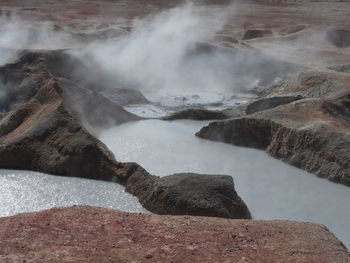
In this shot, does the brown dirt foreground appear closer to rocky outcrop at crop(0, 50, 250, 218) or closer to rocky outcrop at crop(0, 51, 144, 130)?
rocky outcrop at crop(0, 50, 250, 218)

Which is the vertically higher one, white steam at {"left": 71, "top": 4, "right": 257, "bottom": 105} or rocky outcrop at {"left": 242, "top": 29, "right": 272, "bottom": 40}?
white steam at {"left": 71, "top": 4, "right": 257, "bottom": 105}

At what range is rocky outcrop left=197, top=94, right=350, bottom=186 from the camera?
24.9ft

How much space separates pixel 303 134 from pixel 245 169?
1.06 meters

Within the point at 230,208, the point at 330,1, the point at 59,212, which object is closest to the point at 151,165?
the point at 230,208

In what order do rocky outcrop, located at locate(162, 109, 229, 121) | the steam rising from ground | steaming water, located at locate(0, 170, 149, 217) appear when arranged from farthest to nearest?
the steam rising from ground, rocky outcrop, located at locate(162, 109, 229, 121), steaming water, located at locate(0, 170, 149, 217)

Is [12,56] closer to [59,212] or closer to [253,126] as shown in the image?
[253,126]

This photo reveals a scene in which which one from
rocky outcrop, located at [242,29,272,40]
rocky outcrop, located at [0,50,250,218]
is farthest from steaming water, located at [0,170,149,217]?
rocky outcrop, located at [242,29,272,40]

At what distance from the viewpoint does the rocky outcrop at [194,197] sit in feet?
20.2

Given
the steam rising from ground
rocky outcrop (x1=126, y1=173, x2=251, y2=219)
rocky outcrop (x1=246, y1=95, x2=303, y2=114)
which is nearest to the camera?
rocky outcrop (x1=126, y1=173, x2=251, y2=219)

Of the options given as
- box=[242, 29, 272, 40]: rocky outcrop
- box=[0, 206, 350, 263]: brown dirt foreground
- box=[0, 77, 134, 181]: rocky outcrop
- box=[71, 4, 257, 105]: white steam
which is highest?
box=[0, 206, 350, 263]: brown dirt foreground

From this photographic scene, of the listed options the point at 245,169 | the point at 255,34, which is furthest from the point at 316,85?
the point at 255,34

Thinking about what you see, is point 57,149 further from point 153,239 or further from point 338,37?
point 338,37

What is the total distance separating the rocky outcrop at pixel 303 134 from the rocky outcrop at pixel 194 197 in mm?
1763

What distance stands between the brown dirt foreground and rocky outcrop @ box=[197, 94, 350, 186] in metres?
2.27
